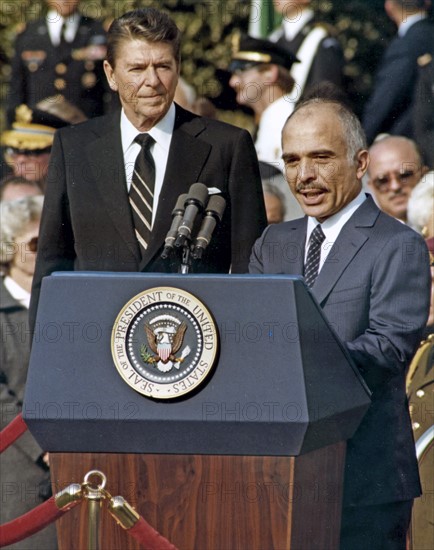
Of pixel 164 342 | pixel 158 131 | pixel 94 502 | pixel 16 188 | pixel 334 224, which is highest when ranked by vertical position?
pixel 158 131

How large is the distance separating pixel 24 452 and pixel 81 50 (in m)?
2.45

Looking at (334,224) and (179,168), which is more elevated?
(179,168)

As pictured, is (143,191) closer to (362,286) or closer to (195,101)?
(362,286)

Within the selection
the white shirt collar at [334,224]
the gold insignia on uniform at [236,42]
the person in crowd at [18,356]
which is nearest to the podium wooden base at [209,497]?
the white shirt collar at [334,224]

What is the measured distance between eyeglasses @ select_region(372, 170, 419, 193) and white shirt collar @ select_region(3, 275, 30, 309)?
1539 millimetres

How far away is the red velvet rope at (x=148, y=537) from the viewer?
305 cm

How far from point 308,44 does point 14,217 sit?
1894 mm

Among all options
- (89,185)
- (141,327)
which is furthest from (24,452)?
(141,327)

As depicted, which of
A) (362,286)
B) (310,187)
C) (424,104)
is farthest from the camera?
(424,104)

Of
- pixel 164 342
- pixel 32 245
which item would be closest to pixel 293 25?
pixel 32 245

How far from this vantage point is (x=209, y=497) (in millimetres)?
3064

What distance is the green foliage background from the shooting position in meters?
6.57

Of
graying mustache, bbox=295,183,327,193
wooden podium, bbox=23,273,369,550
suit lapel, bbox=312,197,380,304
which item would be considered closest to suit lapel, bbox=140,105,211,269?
graying mustache, bbox=295,183,327,193

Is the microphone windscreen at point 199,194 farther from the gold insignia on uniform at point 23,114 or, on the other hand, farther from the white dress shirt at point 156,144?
the gold insignia on uniform at point 23,114
